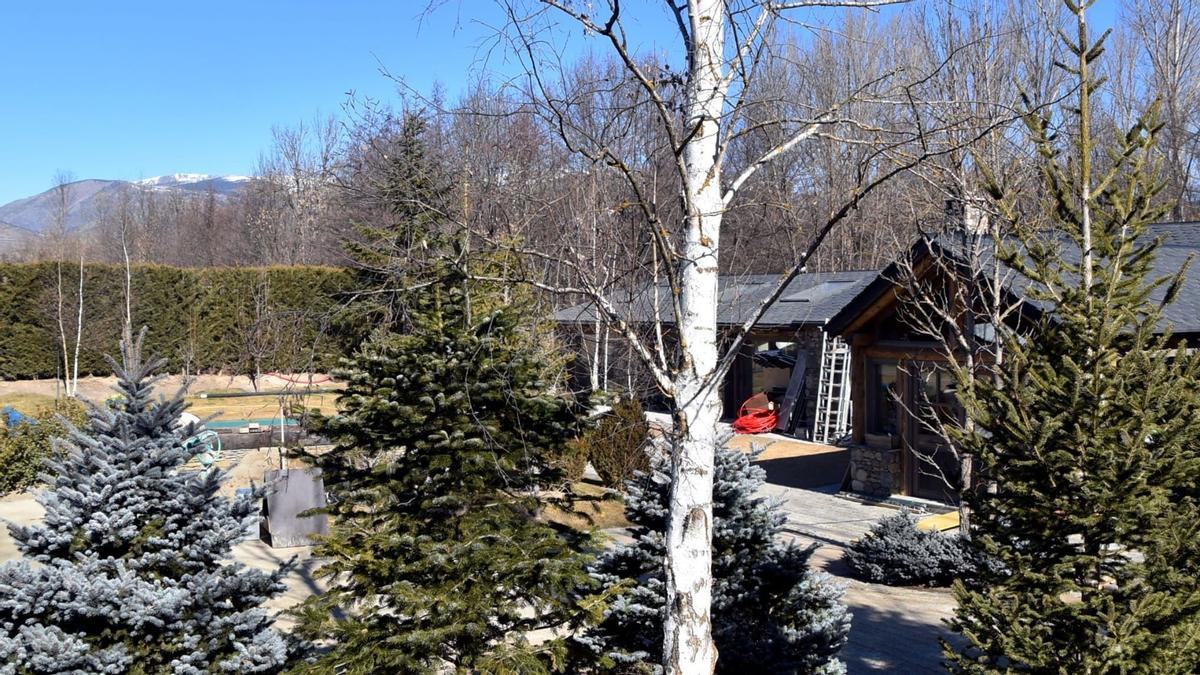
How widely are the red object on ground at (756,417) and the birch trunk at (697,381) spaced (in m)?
17.9

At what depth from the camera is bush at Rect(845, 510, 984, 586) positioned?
1067 cm

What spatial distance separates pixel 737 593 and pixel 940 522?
7.49 meters

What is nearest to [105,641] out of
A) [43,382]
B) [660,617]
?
[660,617]

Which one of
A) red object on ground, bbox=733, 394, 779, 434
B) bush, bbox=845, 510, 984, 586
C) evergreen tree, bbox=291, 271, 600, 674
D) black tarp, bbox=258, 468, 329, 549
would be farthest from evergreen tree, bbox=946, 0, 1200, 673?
red object on ground, bbox=733, 394, 779, 434

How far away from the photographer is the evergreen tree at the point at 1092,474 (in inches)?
189

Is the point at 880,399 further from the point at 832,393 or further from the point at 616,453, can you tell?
the point at 832,393

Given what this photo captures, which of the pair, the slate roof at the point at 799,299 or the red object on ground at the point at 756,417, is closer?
the slate roof at the point at 799,299

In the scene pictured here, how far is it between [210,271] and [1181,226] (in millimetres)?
25827

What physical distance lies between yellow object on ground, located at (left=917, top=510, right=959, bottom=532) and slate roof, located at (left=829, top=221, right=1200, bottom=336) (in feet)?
10.2

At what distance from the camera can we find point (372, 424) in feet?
19.7

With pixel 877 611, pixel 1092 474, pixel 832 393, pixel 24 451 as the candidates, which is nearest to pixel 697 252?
pixel 1092 474

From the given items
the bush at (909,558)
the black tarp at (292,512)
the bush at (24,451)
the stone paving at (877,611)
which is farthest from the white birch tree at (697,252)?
the bush at (24,451)

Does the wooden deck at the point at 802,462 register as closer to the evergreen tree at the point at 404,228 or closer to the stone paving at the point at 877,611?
the stone paving at the point at 877,611

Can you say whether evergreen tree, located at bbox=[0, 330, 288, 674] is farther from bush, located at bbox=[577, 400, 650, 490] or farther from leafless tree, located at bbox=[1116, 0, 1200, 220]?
leafless tree, located at bbox=[1116, 0, 1200, 220]
